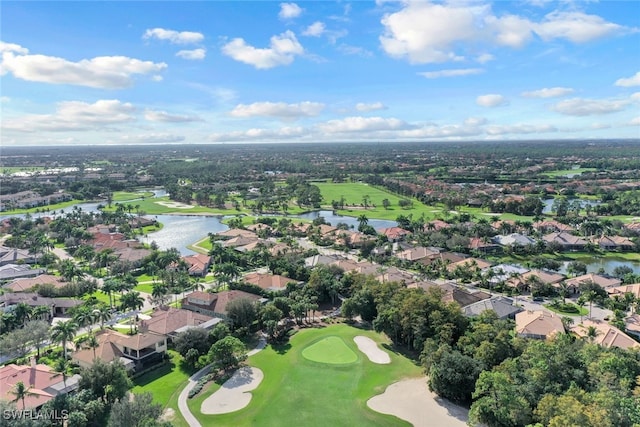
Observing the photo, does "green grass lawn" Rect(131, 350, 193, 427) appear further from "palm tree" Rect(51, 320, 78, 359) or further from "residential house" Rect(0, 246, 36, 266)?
"residential house" Rect(0, 246, 36, 266)

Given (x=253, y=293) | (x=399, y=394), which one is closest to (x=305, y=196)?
(x=253, y=293)

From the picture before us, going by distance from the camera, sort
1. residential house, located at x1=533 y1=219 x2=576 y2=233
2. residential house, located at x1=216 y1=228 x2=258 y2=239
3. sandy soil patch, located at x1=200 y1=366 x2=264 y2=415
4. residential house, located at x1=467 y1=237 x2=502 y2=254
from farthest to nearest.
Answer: residential house, located at x1=533 y1=219 x2=576 y2=233 < residential house, located at x1=216 y1=228 x2=258 y2=239 < residential house, located at x1=467 y1=237 x2=502 y2=254 < sandy soil patch, located at x1=200 y1=366 x2=264 y2=415

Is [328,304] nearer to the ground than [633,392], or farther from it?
nearer to the ground

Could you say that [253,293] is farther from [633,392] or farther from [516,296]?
[633,392]

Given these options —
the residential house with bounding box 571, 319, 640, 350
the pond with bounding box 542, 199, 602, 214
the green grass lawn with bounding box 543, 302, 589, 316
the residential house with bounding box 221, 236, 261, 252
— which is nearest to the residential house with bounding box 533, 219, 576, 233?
the pond with bounding box 542, 199, 602, 214

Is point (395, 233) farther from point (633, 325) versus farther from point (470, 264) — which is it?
point (633, 325)

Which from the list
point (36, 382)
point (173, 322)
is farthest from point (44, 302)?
point (36, 382)
